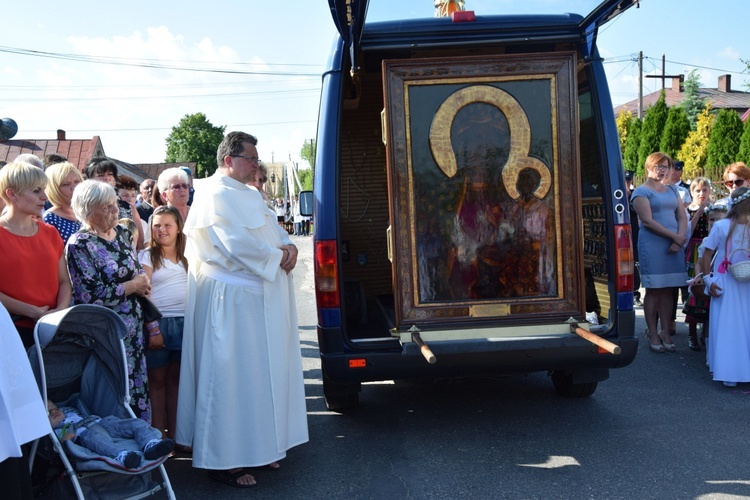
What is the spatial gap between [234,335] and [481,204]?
1.89 m

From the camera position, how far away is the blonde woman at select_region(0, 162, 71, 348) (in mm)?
3953

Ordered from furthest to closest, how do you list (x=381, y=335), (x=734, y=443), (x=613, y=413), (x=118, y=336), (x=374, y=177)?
1. (x=374, y=177)
2. (x=381, y=335)
3. (x=613, y=413)
4. (x=734, y=443)
5. (x=118, y=336)

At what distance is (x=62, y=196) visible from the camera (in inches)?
198

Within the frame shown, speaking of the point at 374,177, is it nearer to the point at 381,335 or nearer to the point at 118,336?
the point at 381,335

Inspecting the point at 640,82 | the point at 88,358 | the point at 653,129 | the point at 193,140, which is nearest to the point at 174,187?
the point at 88,358

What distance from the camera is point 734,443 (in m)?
4.87

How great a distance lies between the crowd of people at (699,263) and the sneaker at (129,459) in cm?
491

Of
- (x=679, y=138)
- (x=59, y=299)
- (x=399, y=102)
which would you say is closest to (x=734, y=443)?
(x=399, y=102)

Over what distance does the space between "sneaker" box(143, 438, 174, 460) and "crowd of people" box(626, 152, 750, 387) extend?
476 centimetres

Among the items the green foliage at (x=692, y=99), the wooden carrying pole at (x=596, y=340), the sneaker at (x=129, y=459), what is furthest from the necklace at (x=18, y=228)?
the green foliage at (x=692, y=99)

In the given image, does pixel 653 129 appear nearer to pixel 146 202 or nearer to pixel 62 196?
pixel 146 202

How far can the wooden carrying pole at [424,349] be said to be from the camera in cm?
422

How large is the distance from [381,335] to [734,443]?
8.71ft

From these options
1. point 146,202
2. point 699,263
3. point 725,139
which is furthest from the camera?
point 725,139
